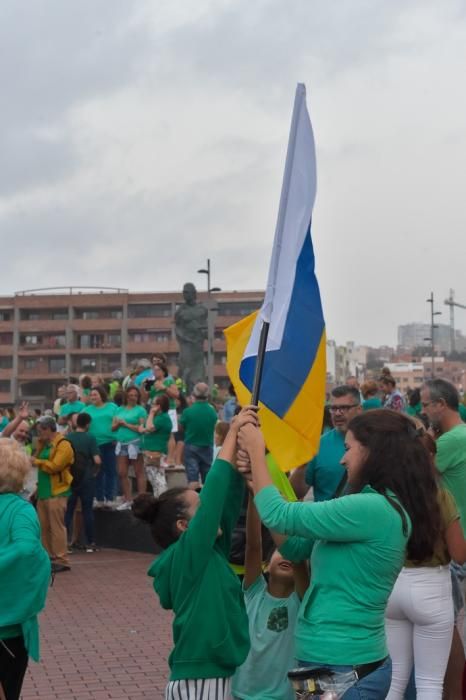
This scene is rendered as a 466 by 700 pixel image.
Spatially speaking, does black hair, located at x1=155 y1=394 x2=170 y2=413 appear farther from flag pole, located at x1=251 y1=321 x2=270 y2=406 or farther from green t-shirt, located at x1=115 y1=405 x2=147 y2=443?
flag pole, located at x1=251 y1=321 x2=270 y2=406

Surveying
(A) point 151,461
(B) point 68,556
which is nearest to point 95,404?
(A) point 151,461

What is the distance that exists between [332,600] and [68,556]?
35.4ft

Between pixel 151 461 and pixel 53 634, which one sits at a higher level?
pixel 151 461

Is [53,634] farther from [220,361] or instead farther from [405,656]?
[220,361]

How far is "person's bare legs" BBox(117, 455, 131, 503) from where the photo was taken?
1499cm

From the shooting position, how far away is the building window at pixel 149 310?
97375 millimetres

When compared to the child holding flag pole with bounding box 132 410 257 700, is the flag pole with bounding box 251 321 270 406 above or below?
above

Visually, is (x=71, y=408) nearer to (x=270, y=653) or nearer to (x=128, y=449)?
(x=128, y=449)

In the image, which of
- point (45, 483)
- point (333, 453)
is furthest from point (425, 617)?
point (45, 483)

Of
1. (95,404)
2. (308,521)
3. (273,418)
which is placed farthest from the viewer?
(95,404)

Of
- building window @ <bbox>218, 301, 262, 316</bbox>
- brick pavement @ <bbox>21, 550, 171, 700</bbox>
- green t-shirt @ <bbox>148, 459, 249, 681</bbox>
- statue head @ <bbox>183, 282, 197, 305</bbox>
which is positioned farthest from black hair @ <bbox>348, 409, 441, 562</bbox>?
building window @ <bbox>218, 301, 262, 316</bbox>

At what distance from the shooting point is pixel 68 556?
13.8 metres

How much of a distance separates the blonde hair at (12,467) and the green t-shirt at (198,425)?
9.28 meters

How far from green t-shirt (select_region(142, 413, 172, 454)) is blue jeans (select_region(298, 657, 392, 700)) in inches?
424
